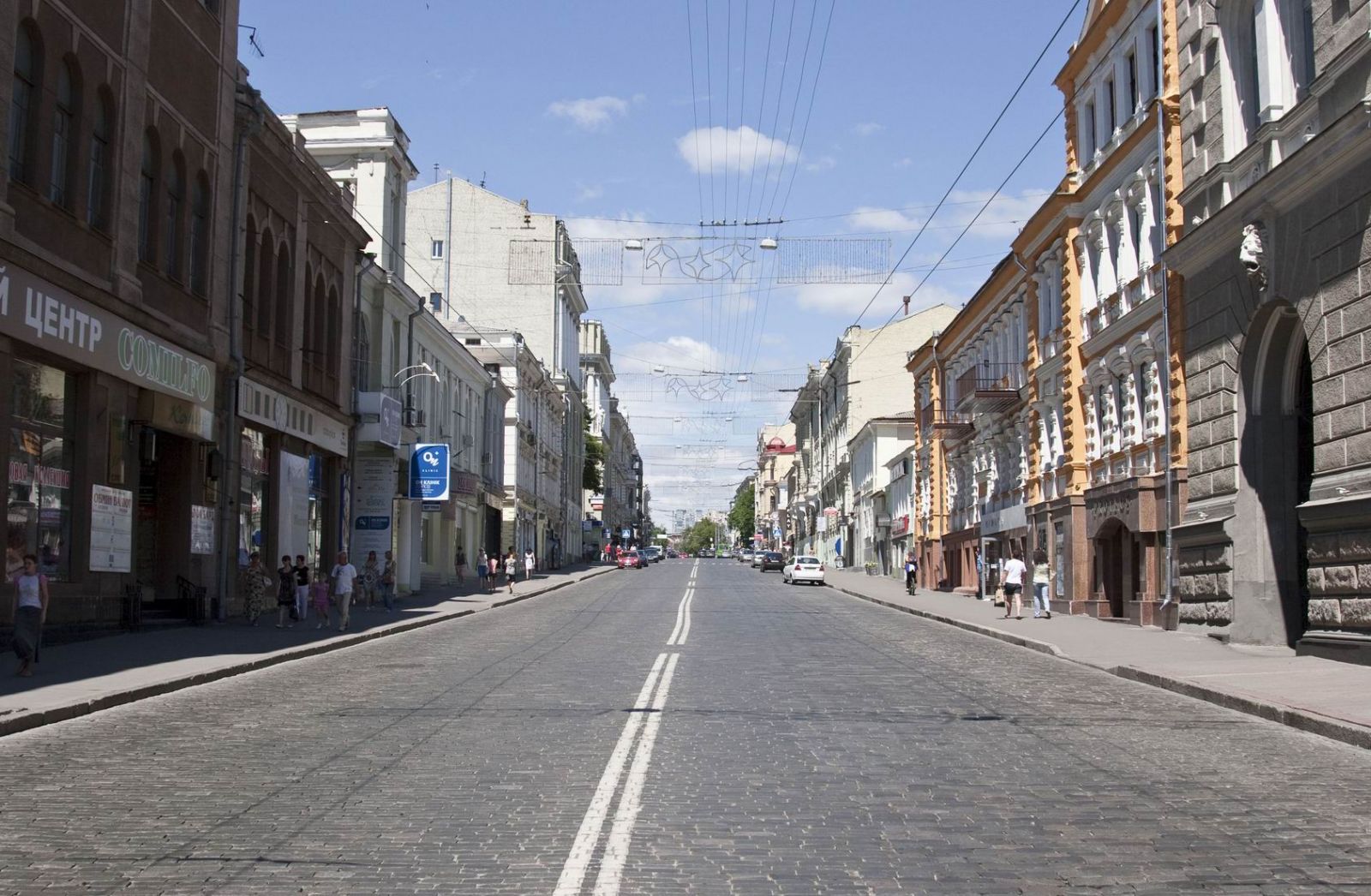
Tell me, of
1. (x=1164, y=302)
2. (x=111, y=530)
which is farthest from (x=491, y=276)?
(x=111, y=530)

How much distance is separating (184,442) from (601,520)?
106 meters

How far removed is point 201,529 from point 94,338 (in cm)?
571

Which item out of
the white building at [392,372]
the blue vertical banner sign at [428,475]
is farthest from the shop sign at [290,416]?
the blue vertical banner sign at [428,475]

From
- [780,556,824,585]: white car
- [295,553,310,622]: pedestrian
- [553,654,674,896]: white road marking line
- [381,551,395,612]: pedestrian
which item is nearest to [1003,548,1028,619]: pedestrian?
[381,551,395,612]: pedestrian

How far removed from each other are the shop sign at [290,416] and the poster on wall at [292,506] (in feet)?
2.31

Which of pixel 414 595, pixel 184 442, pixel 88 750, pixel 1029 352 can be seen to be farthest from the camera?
pixel 414 595

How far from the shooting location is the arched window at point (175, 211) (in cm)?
2430

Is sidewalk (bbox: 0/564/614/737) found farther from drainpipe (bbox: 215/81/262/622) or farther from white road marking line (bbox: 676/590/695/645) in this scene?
white road marking line (bbox: 676/590/695/645)

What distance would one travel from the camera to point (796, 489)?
426ft

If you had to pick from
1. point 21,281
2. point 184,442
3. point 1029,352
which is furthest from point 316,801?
point 1029,352

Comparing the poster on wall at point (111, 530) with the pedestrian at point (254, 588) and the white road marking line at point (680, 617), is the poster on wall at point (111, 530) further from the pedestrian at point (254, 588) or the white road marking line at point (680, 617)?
the white road marking line at point (680, 617)

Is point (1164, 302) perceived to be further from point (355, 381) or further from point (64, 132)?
point (355, 381)

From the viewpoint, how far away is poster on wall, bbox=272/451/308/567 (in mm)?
30406

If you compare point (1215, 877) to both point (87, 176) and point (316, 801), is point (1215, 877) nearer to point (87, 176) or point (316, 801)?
point (316, 801)
